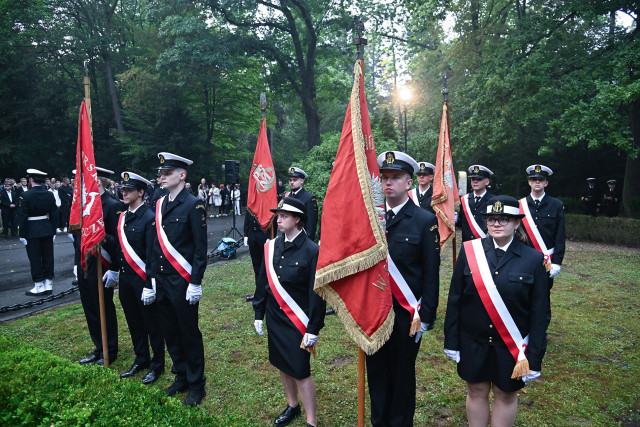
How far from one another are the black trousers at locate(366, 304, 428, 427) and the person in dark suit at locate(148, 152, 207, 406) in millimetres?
2163

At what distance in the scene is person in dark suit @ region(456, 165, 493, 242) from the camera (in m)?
7.03

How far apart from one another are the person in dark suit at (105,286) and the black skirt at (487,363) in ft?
15.3

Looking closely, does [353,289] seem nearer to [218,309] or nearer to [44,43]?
[218,309]

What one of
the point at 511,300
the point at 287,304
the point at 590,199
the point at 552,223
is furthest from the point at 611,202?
the point at 287,304

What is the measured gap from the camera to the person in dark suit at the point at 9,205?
1753 centimetres

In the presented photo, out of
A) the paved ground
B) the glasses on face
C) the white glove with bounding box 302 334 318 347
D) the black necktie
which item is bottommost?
the paved ground

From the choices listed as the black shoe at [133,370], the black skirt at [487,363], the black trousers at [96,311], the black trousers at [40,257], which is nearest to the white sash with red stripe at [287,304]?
the black skirt at [487,363]

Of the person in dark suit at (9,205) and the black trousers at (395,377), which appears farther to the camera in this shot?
the person in dark suit at (9,205)

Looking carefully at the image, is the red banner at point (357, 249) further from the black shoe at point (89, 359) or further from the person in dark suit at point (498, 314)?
the black shoe at point (89, 359)

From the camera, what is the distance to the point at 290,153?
115 feet

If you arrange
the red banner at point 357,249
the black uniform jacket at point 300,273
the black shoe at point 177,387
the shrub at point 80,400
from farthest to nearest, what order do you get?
the black shoe at point 177,387
the black uniform jacket at point 300,273
the red banner at point 357,249
the shrub at point 80,400

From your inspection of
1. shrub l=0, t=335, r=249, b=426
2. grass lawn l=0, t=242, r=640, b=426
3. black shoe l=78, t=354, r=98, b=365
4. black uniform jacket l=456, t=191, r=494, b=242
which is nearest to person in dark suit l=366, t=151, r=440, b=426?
grass lawn l=0, t=242, r=640, b=426

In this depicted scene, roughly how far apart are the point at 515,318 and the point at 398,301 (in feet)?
3.02

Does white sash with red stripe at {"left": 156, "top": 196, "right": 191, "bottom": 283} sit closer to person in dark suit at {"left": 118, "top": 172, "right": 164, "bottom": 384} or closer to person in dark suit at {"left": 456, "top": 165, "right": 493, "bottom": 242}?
person in dark suit at {"left": 118, "top": 172, "right": 164, "bottom": 384}
